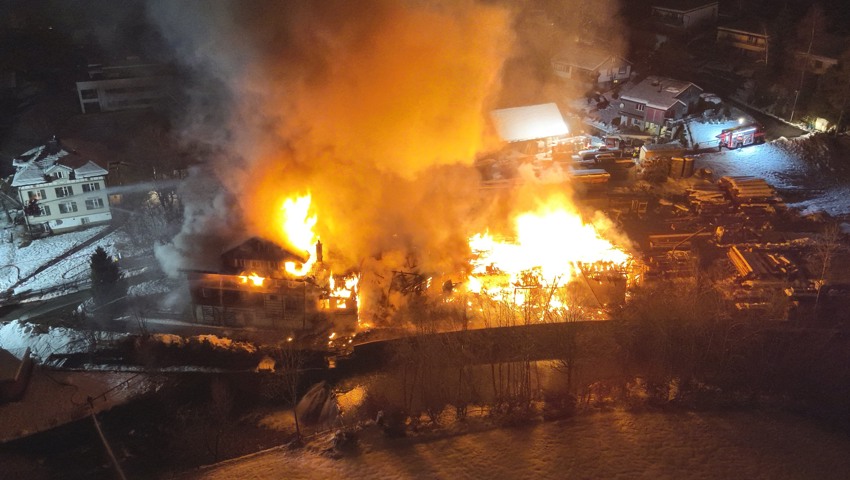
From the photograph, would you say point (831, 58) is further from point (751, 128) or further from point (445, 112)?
→ point (445, 112)

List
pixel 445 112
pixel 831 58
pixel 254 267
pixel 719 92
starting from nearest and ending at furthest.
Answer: pixel 254 267
pixel 445 112
pixel 831 58
pixel 719 92

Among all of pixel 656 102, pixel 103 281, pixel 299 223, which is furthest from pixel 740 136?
pixel 103 281

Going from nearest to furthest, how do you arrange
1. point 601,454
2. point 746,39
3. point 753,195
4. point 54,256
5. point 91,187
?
point 601,454
point 54,256
point 753,195
point 91,187
point 746,39

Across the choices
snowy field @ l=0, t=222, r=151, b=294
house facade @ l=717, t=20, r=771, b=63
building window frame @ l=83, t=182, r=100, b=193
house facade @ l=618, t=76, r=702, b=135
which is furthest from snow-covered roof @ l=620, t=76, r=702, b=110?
building window frame @ l=83, t=182, r=100, b=193

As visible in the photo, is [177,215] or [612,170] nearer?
[177,215]

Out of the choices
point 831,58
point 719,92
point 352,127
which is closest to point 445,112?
point 352,127

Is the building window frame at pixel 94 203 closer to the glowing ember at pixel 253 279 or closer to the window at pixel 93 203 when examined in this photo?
the window at pixel 93 203

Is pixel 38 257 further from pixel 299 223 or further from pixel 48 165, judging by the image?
pixel 299 223
